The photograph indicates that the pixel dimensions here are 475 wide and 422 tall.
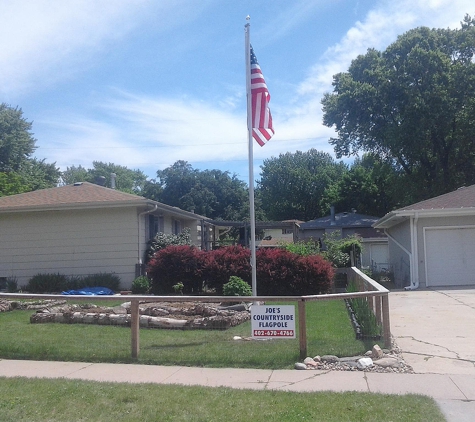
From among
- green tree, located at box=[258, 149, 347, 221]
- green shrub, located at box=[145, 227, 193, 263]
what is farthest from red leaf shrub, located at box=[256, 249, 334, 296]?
green tree, located at box=[258, 149, 347, 221]

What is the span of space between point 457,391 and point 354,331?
3665 mm

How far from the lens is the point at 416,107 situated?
36.0 metres

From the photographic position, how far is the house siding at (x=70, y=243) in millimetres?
20891

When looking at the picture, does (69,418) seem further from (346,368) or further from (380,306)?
(380,306)

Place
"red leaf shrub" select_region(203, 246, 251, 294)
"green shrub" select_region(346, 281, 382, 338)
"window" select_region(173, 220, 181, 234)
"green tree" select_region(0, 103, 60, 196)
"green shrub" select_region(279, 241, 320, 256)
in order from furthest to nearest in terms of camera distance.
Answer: "green tree" select_region(0, 103, 60, 196) < "window" select_region(173, 220, 181, 234) < "green shrub" select_region(279, 241, 320, 256) < "red leaf shrub" select_region(203, 246, 251, 294) < "green shrub" select_region(346, 281, 382, 338)

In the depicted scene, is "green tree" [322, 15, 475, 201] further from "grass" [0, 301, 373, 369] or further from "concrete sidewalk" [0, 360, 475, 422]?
"concrete sidewalk" [0, 360, 475, 422]

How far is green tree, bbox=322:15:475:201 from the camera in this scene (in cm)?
3600

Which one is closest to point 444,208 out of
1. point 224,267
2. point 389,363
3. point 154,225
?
point 224,267

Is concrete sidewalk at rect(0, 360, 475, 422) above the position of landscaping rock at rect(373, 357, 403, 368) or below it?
below

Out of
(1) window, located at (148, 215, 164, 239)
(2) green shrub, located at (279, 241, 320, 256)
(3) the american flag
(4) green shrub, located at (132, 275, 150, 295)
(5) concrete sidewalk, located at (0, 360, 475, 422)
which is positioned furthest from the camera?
(1) window, located at (148, 215, 164, 239)

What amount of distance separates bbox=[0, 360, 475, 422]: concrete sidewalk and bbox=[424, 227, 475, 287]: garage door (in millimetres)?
14560

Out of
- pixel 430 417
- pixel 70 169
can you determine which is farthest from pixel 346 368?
pixel 70 169

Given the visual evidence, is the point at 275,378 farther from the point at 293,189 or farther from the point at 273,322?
the point at 293,189

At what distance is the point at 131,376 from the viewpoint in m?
7.77
